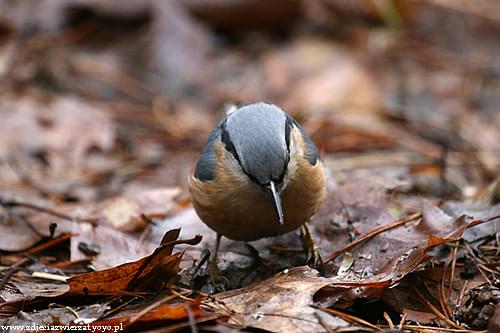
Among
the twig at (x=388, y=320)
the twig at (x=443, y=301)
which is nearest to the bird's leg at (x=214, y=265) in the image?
the twig at (x=388, y=320)

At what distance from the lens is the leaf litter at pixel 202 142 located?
2.89 meters

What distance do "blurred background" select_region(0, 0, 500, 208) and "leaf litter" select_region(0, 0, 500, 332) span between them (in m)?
0.02

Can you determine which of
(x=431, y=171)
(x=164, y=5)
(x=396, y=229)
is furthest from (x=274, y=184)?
(x=164, y=5)

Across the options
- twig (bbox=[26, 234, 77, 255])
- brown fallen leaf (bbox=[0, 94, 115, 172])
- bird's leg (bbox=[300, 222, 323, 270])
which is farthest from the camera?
brown fallen leaf (bbox=[0, 94, 115, 172])

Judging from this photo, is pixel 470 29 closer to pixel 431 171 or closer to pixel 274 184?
pixel 431 171

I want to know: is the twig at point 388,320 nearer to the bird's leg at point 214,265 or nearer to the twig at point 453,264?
the twig at point 453,264

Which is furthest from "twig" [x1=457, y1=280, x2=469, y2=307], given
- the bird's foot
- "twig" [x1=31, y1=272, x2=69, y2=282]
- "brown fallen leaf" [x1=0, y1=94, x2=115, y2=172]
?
"brown fallen leaf" [x1=0, y1=94, x2=115, y2=172]

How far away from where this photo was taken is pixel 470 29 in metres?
8.37

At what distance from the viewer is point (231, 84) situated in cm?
757

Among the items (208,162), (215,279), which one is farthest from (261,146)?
(215,279)

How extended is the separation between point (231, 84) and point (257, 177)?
15.2 ft

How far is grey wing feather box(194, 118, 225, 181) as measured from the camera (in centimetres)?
335

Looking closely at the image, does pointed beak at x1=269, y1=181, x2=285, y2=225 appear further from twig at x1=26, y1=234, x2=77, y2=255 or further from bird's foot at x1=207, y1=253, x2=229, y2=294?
twig at x1=26, y1=234, x2=77, y2=255

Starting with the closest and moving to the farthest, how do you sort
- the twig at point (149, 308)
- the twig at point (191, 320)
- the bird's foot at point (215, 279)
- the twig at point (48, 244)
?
1. the twig at point (191, 320)
2. the twig at point (149, 308)
3. the bird's foot at point (215, 279)
4. the twig at point (48, 244)
